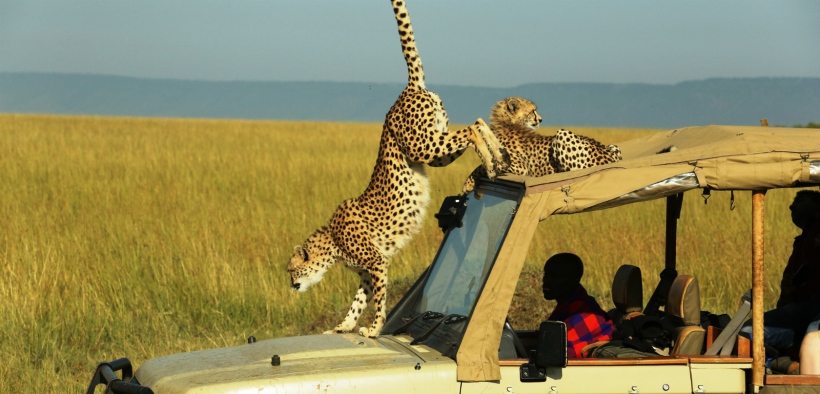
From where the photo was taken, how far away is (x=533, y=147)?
6551mm

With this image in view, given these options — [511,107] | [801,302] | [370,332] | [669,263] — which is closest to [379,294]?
[370,332]

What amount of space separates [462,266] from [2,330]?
15.3 feet

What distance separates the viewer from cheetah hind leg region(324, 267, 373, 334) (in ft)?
17.9

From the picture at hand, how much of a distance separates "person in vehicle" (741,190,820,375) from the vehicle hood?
50.2 inches

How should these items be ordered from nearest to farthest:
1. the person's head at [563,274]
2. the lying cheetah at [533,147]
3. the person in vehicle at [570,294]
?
the person in vehicle at [570,294]
the person's head at [563,274]
the lying cheetah at [533,147]

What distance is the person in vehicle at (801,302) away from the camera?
376 cm

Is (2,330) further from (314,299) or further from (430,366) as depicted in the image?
(430,366)

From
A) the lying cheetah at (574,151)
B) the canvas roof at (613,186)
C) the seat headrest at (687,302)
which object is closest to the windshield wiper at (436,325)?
the canvas roof at (613,186)

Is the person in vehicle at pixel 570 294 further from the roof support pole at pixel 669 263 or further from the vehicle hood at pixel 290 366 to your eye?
the vehicle hood at pixel 290 366

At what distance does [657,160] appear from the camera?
140 inches

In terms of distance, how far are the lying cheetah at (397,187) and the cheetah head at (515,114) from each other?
1366mm

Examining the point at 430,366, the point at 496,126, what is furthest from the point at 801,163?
the point at 496,126

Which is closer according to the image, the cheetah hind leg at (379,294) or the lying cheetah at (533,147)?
the cheetah hind leg at (379,294)

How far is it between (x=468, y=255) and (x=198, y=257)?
252 inches
